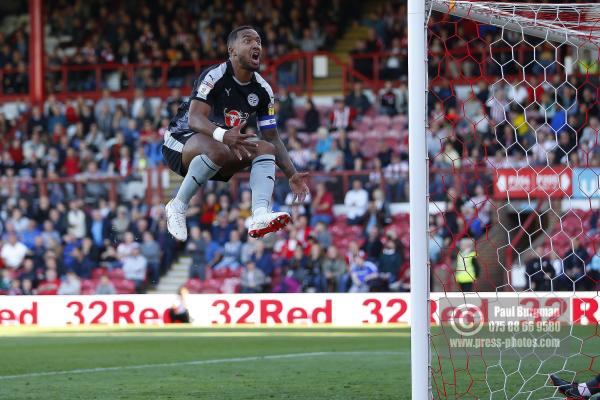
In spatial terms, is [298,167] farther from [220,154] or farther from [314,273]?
[220,154]

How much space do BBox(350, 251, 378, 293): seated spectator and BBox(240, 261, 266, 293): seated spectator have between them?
132 cm

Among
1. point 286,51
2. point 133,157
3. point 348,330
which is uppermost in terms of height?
point 286,51

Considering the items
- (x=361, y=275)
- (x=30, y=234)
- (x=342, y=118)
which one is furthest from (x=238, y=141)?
(x=342, y=118)

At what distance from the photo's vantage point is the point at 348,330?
49.5 ft

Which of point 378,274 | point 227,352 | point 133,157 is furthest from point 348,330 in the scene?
point 133,157

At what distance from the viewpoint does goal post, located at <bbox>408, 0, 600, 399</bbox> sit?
246 inches

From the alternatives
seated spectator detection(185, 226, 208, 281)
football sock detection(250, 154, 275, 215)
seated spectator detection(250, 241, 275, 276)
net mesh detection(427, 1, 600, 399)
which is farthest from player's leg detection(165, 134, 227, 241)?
seated spectator detection(185, 226, 208, 281)

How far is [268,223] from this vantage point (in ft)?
23.8

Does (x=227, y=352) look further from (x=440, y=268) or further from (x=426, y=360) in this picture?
(x=426, y=360)

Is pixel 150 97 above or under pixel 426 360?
above

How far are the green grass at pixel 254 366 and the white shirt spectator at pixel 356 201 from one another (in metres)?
3.28

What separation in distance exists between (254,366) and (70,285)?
25.3 feet

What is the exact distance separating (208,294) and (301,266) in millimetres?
1490

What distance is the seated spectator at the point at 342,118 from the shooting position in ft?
65.6
